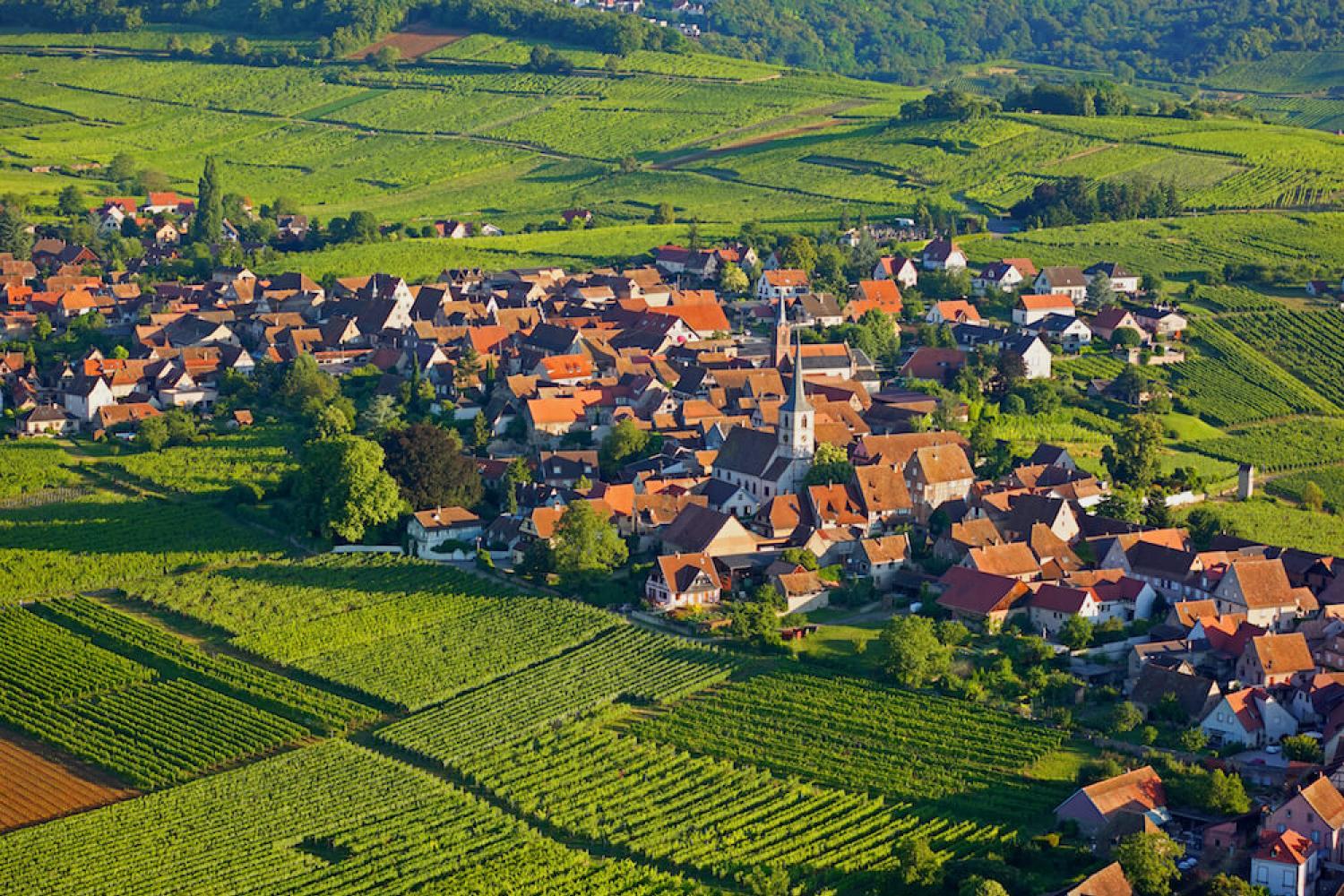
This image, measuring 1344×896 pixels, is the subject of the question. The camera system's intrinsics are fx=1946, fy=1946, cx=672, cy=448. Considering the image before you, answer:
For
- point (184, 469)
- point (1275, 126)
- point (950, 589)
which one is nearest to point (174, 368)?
point (184, 469)

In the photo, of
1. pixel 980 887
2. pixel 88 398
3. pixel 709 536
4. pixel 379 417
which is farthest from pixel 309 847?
pixel 88 398

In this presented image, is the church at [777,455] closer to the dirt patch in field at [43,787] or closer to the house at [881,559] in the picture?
the house at [881,559]

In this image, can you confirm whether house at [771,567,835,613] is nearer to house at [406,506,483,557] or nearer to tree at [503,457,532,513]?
house at [406,506,483,557]

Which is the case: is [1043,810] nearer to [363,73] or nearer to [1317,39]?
[363,73]

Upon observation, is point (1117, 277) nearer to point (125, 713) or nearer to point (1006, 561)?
point (1006, 561)

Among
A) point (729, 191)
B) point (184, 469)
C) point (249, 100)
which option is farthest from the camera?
point (249, 100)

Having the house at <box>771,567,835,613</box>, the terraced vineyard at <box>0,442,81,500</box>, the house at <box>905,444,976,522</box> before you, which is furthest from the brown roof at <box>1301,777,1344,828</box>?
the terraced vineyard at <box>0,442,81,500</box>
